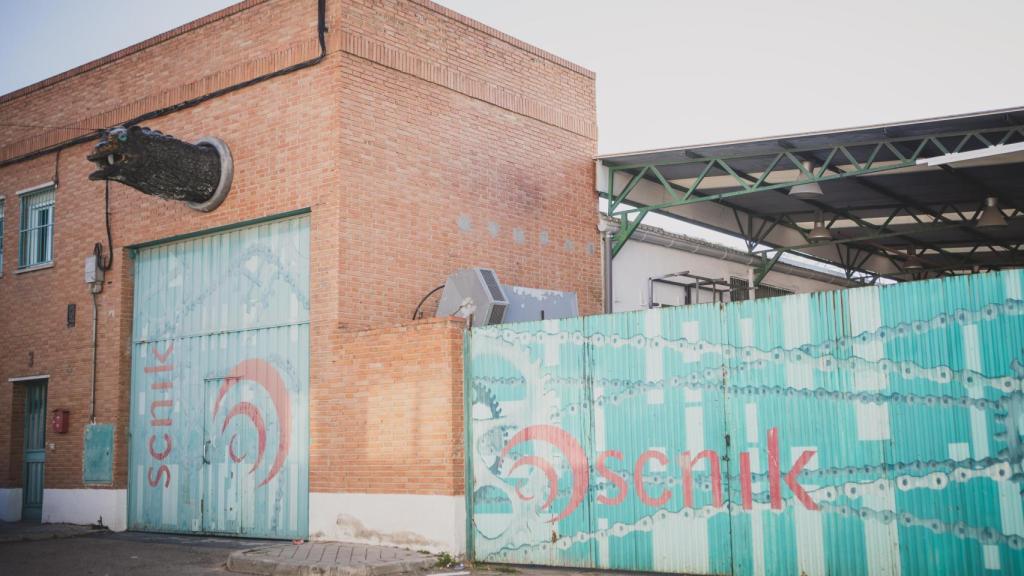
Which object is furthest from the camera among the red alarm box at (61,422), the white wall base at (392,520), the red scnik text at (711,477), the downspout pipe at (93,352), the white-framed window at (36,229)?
the white-framed window at (36,229)

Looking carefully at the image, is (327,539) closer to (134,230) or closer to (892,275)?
(134,230)

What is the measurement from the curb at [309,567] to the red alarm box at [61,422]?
5883 mm

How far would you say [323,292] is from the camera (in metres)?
12.0

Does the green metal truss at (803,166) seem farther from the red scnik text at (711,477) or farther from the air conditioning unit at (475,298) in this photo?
the red scnik text at (711,477)

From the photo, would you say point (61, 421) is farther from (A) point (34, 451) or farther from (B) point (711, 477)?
(B) point (711, 477)

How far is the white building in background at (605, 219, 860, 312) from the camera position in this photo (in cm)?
1667

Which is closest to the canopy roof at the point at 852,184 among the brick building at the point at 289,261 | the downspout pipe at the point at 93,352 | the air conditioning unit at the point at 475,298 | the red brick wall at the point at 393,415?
the brick building at the point at 289,261

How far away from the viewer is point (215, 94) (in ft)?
44.7

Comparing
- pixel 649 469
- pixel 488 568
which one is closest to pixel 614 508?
pixel 649 469

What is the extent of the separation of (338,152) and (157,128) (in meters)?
3.94

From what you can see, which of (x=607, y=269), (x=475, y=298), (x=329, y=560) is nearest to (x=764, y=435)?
(x=475, y=298)

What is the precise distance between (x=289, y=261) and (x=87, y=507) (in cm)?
528

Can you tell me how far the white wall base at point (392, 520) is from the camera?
A: 10.5 meters

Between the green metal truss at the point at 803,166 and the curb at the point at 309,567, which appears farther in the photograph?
the green metal truss at the point at 803,166
